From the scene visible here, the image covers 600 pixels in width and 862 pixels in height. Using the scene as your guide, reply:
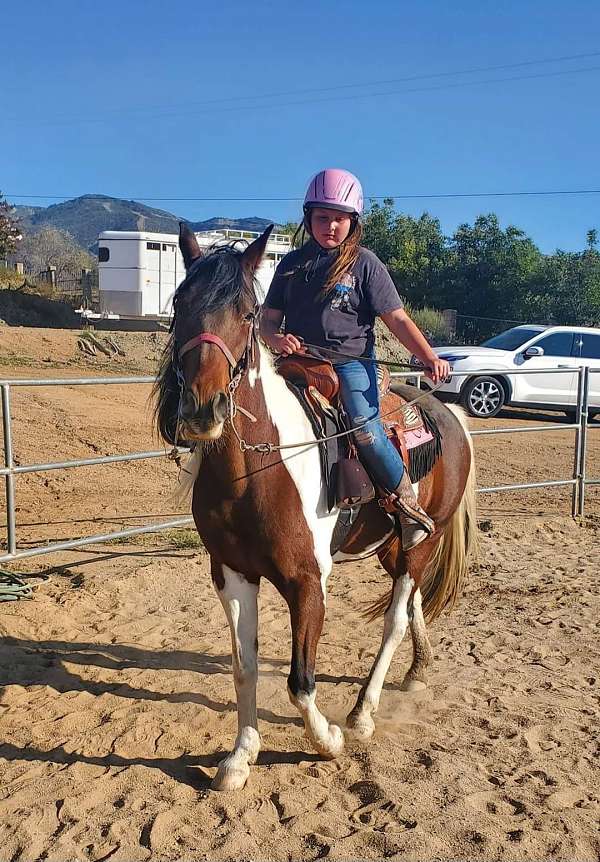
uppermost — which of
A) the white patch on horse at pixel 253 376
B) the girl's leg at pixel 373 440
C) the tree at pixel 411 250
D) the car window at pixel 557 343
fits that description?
the tree at pixel 411 250

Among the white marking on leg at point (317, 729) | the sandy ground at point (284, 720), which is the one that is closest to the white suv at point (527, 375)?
the sandy ground at point (284, 720)

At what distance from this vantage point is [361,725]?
346 cm

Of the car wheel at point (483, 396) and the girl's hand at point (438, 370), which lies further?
the car wheel at point (483, 396)

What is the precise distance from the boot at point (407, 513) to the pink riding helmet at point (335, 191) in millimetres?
1246

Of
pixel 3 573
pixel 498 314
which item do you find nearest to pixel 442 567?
pixel 3 573

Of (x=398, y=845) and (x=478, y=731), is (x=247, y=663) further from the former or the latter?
(x=478, y=731)

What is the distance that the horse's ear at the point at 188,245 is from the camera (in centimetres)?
283

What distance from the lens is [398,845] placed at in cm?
262

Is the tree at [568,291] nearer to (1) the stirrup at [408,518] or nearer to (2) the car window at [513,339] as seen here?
(2) the car window at [513,339]

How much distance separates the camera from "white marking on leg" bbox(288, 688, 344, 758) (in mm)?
3061

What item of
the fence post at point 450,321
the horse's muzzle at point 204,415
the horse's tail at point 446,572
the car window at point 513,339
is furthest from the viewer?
the fence post at point 450,321

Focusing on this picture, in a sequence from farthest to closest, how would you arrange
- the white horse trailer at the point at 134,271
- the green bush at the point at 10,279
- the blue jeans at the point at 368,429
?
the green bush at the point at 10,279
the white horse trailer at the point at 134,271
the blue jeans at the point at 368,429

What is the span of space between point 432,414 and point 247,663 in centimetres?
178

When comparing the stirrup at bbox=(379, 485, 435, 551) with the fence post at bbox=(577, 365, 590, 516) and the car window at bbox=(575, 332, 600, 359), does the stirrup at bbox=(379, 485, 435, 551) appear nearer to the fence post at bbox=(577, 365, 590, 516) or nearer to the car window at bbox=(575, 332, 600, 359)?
the fence post at bbox=(577, 365, 590, 516)
